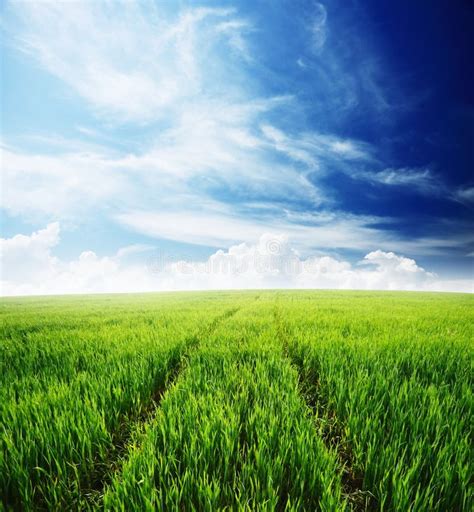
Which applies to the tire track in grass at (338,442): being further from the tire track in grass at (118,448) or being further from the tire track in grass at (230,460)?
the tire track in grass at (118,448)

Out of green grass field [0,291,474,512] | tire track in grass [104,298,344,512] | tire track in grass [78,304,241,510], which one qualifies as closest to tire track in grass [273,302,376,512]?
green grass field [0,291,474,512]

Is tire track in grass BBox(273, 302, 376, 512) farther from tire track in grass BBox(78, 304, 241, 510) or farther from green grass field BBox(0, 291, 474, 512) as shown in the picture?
tire track in grass BBox(78, 304, 241, 510)

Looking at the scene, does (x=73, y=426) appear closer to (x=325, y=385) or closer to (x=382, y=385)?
(x=325, y=385)

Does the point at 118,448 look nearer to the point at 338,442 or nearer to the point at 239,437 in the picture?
the point at 239,437

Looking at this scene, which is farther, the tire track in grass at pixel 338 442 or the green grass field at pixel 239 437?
the tire track in grass at pixel 338 442

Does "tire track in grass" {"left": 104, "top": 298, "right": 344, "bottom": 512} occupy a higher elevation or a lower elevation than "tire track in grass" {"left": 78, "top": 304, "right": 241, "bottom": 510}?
higher

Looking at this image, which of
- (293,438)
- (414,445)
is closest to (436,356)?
(414,445)

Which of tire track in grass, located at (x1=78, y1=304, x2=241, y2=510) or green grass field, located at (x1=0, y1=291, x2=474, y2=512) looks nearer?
green grass field, located at (x1=0, y1=291, x2=474, y2=512)

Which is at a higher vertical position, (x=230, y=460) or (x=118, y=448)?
(x=230, y=460)

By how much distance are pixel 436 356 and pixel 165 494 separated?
389cm

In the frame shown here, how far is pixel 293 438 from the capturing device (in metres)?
1.78

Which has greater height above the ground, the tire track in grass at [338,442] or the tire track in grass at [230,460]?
the tire track in grass at [230,460]

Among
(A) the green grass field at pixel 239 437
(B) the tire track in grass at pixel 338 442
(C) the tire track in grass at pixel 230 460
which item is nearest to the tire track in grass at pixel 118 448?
(A) the green grass field at pixel 239 437

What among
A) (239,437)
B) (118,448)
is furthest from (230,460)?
(118,448)
